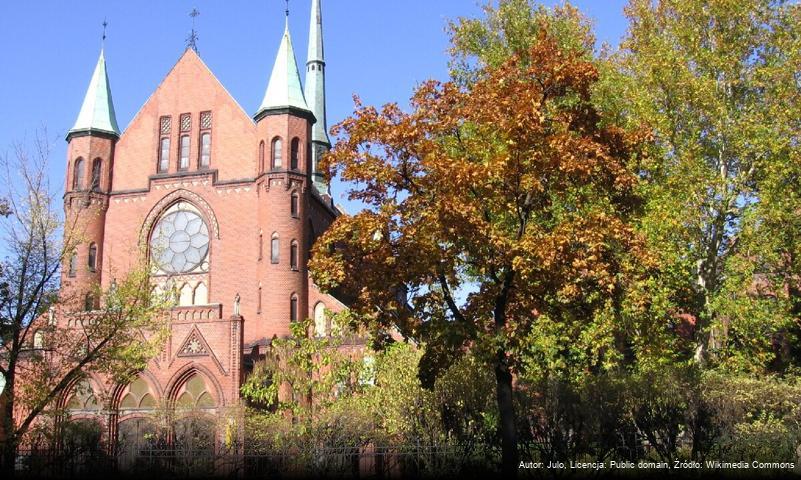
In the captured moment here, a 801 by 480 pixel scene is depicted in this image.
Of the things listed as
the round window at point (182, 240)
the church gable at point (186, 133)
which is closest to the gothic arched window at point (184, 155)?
the church gable at point (186, 133)

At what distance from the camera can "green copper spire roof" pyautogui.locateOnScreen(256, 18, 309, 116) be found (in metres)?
35.8

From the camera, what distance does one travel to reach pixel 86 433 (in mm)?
23219

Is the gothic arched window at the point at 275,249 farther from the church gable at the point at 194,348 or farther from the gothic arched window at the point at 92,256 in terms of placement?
the gothic arched window at the point at 92,256

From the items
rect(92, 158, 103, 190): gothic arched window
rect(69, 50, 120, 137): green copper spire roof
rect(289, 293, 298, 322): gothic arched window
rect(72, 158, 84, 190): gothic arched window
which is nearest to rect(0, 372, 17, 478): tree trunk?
rect(289, 293, 298, 322): gothic arched window

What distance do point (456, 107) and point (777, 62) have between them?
12.8 metres

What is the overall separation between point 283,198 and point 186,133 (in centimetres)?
678

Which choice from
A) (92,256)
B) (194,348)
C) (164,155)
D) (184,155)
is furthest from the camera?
(164,155)

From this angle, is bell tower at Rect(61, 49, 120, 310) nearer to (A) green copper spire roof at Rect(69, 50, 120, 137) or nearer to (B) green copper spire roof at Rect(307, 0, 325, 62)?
(A) green copper spire roof at Rect(69, 50, 120, 137)

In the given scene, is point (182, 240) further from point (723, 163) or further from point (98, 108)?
point (723, 163)

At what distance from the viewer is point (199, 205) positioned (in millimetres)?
35969

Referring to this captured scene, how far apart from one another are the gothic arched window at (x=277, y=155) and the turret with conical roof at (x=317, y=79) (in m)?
16.9

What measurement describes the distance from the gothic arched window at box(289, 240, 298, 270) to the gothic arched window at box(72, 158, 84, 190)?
10.8 metres

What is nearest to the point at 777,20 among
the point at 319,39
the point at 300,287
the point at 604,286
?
the point at 604,286

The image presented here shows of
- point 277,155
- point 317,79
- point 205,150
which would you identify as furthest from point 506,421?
point 317,79
